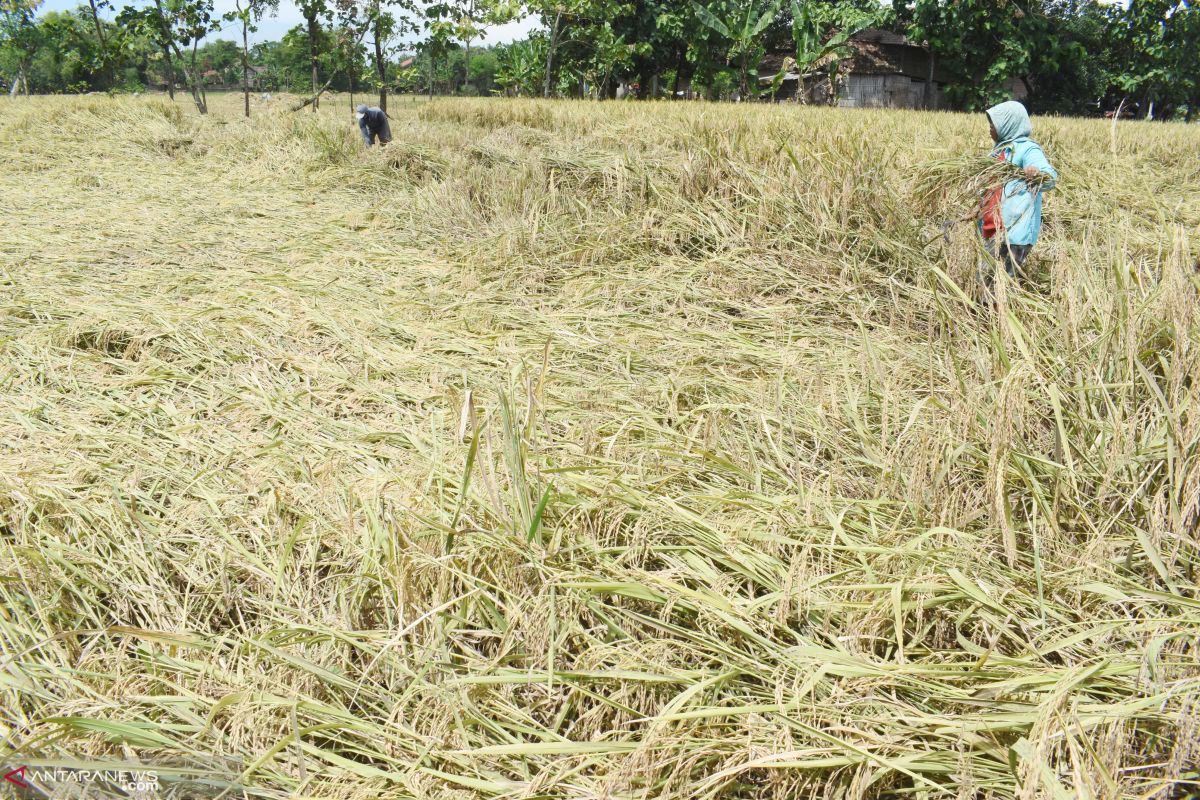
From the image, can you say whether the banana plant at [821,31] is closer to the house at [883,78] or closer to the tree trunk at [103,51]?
the house at [883,78]

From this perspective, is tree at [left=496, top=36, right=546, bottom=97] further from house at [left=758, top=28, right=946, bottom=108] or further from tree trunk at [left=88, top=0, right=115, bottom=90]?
tree trunk at [left=88, top=0, right=115, bottom=90]

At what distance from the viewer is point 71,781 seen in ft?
4.08

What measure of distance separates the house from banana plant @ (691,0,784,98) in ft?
7.30

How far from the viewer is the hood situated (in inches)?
148

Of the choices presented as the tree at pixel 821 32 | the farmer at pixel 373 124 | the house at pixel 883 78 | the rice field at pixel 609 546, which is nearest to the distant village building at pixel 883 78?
the house at pixel 883 78

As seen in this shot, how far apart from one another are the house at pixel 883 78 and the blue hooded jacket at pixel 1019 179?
25.3 metres

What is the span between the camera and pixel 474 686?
1456 mm

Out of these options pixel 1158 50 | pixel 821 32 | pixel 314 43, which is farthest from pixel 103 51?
pixel 1158 50

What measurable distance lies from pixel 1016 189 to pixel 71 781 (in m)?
4.02

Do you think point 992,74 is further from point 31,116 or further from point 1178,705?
point 1178,705

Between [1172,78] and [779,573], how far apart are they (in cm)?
3453

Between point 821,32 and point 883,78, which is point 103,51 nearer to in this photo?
point 821,32

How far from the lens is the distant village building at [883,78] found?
2745cm

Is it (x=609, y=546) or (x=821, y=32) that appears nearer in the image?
(x=609, y=546)
